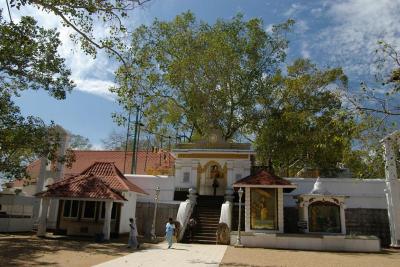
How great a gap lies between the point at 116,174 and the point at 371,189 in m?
14.4

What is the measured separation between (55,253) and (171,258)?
13.3 ft

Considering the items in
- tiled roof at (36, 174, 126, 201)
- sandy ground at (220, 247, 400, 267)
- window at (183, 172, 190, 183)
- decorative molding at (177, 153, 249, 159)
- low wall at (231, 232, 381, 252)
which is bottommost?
sandy ground at (220, 247, 400, 267)

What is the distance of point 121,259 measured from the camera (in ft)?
41.7

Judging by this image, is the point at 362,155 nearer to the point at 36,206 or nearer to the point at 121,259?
the point at 121,259

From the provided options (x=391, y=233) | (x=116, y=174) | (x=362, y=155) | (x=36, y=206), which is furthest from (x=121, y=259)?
(x=391, y=233)

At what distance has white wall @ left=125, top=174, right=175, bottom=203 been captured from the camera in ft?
80.7

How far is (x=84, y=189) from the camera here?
Answer: 19.4 meters

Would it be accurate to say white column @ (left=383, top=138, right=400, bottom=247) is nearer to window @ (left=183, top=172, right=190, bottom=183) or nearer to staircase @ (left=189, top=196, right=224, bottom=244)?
staircase @ (left=189, top=196, right=224, bottom=244)

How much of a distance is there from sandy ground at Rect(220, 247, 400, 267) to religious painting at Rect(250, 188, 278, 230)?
3688mm

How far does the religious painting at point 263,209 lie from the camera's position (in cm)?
1986

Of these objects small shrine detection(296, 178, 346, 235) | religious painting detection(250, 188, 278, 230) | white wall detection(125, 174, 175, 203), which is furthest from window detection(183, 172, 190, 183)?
small shrine detection(296, 178, 346, 235)

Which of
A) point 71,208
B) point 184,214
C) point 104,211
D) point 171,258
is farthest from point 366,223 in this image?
point 71,208

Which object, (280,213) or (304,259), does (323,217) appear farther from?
(304,259)

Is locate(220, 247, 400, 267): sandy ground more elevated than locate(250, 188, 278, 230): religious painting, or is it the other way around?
locate(250, 188, 278, 230): religious painting
